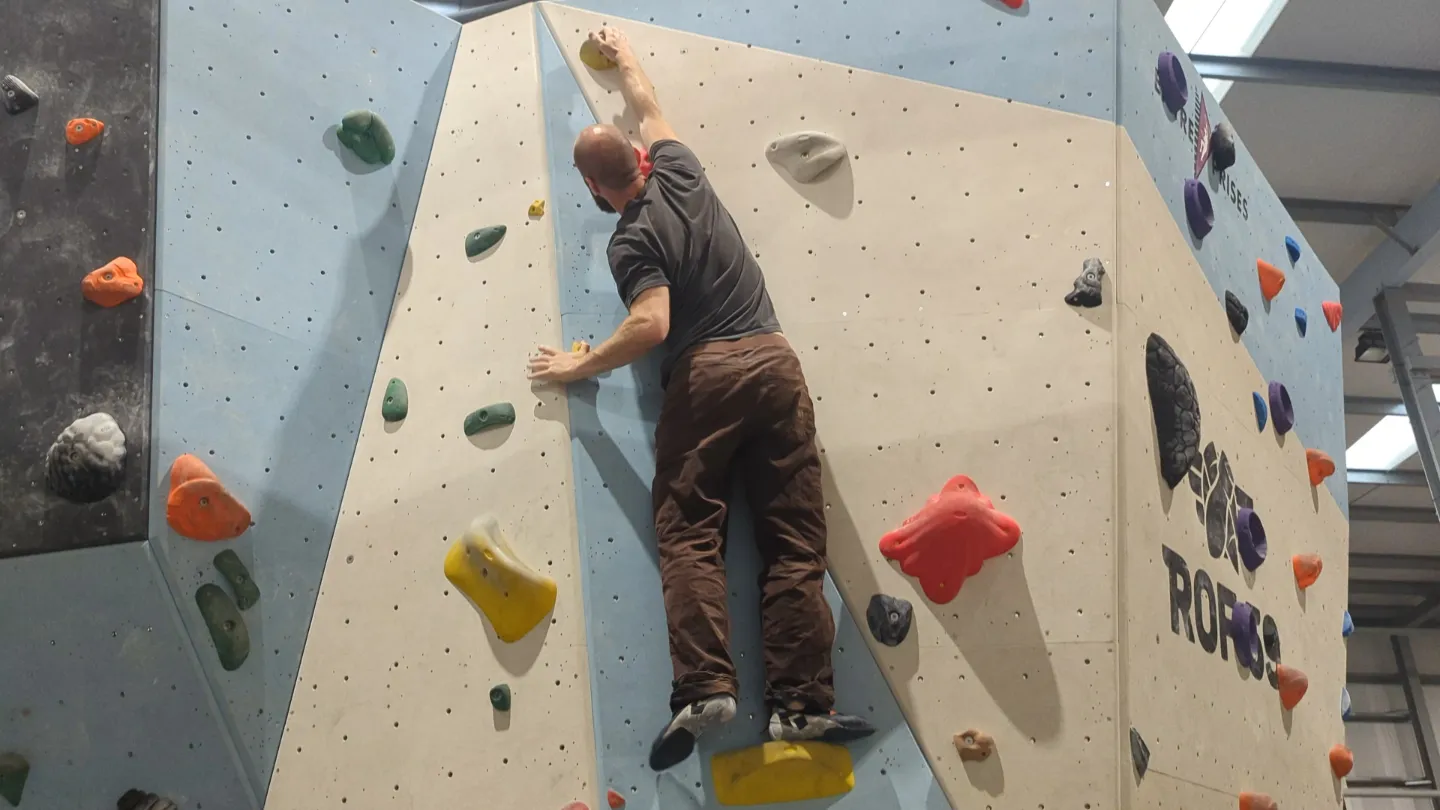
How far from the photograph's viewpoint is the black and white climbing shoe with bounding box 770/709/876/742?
9.59 feet

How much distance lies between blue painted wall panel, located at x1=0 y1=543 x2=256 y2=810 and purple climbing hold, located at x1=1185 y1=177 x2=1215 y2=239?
123 inches

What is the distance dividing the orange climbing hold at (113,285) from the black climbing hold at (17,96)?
661 mm

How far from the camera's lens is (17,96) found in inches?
141

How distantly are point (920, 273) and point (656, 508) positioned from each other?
0.98 m

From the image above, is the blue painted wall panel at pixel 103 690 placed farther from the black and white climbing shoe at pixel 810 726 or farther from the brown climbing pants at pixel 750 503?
the black and white climbing shoe at pixel 810 726

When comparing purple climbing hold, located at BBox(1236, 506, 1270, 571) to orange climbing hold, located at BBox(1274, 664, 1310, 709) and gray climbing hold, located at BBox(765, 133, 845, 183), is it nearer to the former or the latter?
orange climbing hold, located at BBox(1274, 664, 1310, 709)

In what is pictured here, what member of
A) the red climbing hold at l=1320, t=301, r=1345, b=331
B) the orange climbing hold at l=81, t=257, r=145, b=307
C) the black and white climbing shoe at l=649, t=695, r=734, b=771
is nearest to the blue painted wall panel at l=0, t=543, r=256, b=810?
the orange climbing hold at l=81, t=257, r=145, b=307

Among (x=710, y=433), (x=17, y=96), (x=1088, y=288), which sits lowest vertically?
(x=710, y=433)

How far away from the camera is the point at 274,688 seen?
128 inches

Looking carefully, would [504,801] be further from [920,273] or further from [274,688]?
[920,273]

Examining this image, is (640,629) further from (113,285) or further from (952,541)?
(113,285)

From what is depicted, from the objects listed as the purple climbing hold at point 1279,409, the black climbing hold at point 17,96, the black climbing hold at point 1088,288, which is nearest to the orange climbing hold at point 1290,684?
the purple climbing hold at point 1279,409

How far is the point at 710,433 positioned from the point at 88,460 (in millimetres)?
1601

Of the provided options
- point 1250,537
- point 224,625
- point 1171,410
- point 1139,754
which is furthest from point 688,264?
point 1250,537
